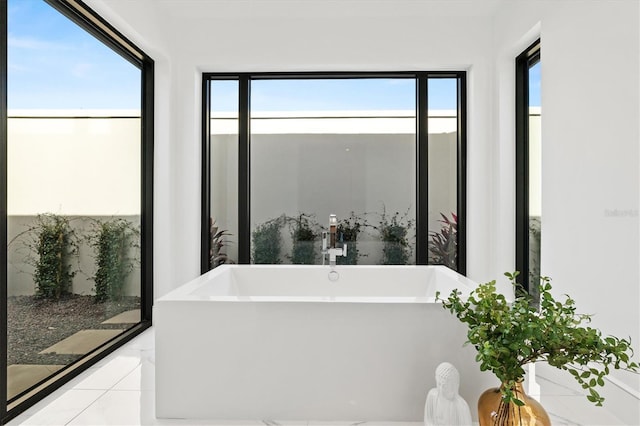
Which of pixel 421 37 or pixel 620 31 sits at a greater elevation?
pixel 421 37

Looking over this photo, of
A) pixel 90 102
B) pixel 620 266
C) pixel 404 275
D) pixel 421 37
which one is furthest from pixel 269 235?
pixel 620 266

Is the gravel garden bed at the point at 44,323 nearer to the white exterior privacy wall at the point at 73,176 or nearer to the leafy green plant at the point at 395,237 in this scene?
the white exterior privacy wall at the point at 73,176

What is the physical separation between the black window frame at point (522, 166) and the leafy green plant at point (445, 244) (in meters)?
0.54

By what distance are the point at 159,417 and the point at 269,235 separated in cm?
223

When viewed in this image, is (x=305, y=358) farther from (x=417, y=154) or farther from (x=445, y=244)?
(x=417, y=154)

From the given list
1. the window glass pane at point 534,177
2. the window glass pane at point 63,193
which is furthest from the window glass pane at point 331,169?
the window glass pane at point 63,193

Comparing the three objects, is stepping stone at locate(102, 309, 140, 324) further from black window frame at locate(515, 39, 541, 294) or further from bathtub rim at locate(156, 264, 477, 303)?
black window frame at locate(515, 39, 541, 294)

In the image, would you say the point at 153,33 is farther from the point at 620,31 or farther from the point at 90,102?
the point at 620,31

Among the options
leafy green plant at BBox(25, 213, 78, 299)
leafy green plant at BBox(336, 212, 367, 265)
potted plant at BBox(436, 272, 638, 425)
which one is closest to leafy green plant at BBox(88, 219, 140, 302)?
leafy green plant at BBox(25, 213, 78, 299)

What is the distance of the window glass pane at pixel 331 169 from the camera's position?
4.20 meters

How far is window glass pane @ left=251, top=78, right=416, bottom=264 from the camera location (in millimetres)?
4195

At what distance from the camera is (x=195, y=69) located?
159 inches

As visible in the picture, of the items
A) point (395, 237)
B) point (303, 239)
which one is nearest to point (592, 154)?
point (395, 237)

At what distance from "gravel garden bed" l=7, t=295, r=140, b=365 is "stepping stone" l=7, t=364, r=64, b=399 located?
26 millimetres
